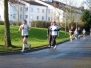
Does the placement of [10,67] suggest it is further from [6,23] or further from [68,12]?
[68,12]

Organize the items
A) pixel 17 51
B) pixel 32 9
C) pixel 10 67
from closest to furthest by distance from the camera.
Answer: pixel 10 67 < pixel 17 51 < pixel 32 9

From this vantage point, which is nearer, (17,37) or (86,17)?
(17,37)

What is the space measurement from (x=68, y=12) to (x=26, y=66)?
2477 inches

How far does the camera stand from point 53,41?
2108 cm

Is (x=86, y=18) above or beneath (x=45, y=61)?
above

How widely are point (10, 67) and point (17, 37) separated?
80.4ft

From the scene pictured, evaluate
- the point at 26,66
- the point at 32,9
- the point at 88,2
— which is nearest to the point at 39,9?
the point at 32,9

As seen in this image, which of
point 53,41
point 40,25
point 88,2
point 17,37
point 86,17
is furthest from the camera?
point 86,17

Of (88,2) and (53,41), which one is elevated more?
(88,2)

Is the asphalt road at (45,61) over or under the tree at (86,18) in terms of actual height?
under

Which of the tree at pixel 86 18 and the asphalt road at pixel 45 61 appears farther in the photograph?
the tree at pixel 86 18

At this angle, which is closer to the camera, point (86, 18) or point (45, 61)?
point (45, 61)

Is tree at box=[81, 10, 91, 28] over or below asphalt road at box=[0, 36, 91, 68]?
over

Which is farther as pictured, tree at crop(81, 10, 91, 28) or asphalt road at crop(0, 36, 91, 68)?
tree at crop(81, 10, 91, 28)
